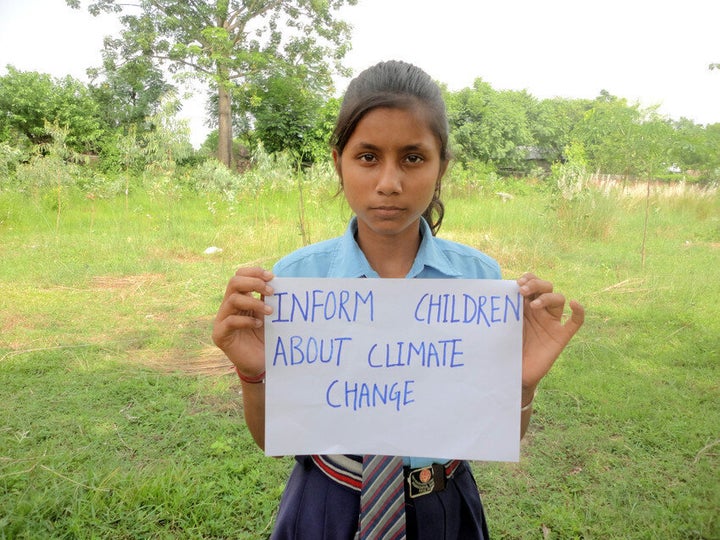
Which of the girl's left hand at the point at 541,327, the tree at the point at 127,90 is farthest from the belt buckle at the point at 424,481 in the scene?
the tree at the point at 127,90

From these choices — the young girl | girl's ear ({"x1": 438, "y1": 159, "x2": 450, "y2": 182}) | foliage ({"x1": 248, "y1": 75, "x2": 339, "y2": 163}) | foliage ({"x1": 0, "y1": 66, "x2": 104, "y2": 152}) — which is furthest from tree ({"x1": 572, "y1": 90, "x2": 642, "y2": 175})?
foliage ({"x1": 0, "y1": 66, "x2": 104, "y2": 152})

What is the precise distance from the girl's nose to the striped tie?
583mm

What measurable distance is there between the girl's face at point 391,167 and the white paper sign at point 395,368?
0.15m

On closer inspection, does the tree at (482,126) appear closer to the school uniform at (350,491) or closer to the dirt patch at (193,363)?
the dirt patch at (193,363)

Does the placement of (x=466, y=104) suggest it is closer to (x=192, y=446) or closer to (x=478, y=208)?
(x=478, y=208)

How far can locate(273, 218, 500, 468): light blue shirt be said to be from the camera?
47.9 inches

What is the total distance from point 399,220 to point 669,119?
727 centimetres

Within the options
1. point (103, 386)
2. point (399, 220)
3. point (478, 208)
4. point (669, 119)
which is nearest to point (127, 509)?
point (103, 386)

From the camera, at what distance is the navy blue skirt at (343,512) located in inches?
43.7

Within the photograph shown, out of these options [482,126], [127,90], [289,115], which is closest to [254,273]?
[289,115]

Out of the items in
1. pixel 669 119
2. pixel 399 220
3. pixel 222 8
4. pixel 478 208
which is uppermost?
pixel 222 8

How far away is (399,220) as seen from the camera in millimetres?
1127

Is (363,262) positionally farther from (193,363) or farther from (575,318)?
(193,363)

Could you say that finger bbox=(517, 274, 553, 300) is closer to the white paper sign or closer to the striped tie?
the white paper sign
